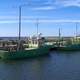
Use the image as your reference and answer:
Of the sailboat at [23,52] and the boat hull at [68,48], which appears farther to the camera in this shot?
the boat hull at [68,48]

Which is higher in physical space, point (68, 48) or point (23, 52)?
point (23, 52)

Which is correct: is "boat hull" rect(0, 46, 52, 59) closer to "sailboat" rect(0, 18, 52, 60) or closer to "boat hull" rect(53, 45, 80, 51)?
"sailboat" rect(0, 18, 52, 60)

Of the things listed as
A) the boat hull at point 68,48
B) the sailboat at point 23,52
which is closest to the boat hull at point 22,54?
the sailboat at point 23,52

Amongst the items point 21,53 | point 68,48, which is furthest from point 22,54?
point 68,48

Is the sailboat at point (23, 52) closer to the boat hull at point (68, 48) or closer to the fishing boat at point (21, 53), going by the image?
the fishing boat at point (21, 53)

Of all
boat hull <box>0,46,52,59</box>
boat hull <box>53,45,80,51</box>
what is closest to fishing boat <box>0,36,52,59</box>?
boat hull <box>0,46,52,59</box>

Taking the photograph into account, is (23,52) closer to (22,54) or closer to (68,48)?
(22,54)

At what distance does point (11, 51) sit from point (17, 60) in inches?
67.7

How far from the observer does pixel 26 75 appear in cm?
2148

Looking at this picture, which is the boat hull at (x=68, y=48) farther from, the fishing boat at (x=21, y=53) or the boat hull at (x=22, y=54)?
the boat hull at (x=22, y=54)

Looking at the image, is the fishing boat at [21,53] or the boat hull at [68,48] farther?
the boat hull at [68,48]

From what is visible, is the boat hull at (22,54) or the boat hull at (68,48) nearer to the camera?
the boat hull at (22,54)

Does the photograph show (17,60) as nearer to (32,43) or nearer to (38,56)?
(38,56)

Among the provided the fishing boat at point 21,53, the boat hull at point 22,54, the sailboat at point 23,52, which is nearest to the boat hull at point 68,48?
the sailboat at point 23,52
